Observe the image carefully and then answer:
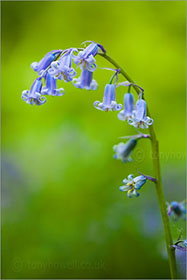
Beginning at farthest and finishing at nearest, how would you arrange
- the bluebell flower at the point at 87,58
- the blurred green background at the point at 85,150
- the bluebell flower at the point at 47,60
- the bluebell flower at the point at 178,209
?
1. the blurred green background at the point at 85,150
2. the bluebell flower at the point at 47,60
3. the bluebell flower at the point at 87,58
4. the bluebell flower at the point at 178,209

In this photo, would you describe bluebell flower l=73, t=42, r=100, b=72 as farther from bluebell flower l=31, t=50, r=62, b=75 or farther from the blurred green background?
the blurred green background

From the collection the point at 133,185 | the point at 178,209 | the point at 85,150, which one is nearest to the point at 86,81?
the point at 133,185

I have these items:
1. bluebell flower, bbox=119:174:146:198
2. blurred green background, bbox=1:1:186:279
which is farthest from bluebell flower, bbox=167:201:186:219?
blurred green background, bbox=1:1:186:279

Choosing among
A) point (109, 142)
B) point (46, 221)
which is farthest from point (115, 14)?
point (46, 221)

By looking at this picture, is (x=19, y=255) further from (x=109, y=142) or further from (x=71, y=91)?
(x=71, y=91)

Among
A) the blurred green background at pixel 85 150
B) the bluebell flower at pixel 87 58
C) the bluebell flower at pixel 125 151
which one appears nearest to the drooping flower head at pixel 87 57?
the bluebell flower at pixel 87 58

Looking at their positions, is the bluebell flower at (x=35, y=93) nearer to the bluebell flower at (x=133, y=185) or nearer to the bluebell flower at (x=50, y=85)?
the bluebell flower at (x=50, y=85)
